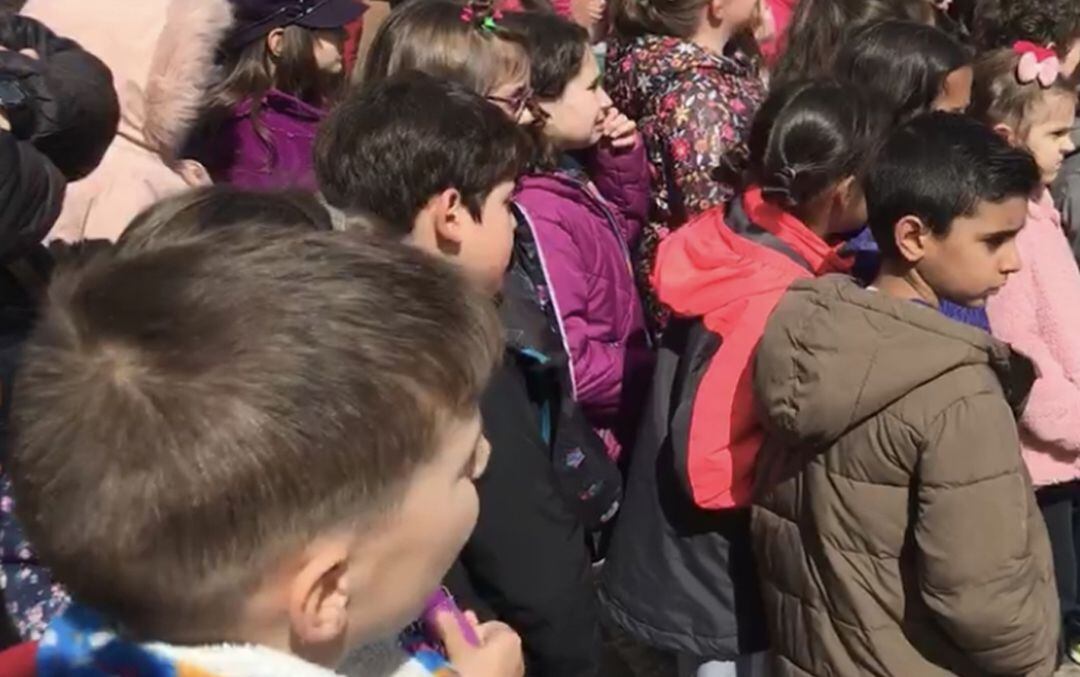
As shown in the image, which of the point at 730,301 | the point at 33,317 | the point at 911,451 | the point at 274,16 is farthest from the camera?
the point at 274,16

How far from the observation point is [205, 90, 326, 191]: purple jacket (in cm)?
321

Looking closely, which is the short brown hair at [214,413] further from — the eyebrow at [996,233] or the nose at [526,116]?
the nose at [526,116]

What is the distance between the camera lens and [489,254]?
2.08 meters

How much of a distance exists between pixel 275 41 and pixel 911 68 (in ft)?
5.04

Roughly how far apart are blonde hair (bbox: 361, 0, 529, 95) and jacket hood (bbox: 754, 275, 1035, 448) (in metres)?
0.88

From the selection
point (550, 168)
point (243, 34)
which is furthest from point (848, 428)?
point (243, 34)

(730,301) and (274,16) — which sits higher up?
(274,16)

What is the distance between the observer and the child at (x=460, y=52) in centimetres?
285

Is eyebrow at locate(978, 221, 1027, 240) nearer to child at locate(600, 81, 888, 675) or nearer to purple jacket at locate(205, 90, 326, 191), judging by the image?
child at locate(600, 81, 888, 675)

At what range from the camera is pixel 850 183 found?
9.08 feet

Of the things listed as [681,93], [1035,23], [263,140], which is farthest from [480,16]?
[1035,23]

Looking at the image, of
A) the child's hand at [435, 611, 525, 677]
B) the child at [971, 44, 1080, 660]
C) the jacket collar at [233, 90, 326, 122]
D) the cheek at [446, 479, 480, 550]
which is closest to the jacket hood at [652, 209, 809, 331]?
the child at [971, 44, 1080, 660]

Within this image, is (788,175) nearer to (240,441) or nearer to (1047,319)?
(1047,319)

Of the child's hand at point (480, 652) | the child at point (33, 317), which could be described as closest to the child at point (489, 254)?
the child at point (33, 317)
